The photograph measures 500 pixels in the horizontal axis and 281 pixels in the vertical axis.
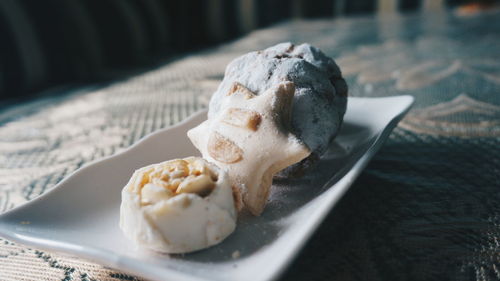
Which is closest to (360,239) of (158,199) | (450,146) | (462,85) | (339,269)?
(339,269)

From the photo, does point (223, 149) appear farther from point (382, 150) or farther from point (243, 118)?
point (382, 150)

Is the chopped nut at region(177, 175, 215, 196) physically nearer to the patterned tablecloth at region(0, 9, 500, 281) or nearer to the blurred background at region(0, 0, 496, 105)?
the patterned tablecloth at region(0, 9, 500, 281)

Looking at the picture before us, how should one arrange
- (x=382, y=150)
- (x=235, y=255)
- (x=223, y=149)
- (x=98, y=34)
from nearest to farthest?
(x=235, y=255)
(x=223, y=149)
(x=382, y=150)
(x=98, y=34)

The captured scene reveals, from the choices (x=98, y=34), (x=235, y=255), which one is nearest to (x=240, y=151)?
(x=235, y=255)

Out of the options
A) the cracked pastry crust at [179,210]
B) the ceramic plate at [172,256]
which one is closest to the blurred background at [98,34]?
the ceramic plate at [172,256]

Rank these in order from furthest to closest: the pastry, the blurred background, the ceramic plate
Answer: the blurred background, the pastry, the ceramic plate

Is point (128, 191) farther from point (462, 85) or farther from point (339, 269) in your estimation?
point (462, 85)

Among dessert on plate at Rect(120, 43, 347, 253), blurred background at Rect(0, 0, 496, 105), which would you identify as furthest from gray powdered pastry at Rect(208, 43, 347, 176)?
blurred background at Rect(0, 0, 496, 105)
